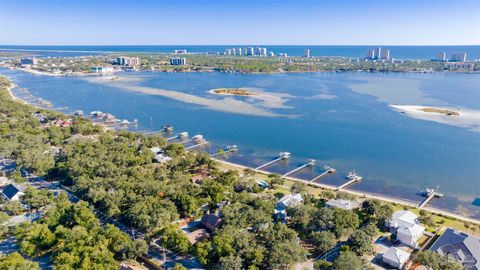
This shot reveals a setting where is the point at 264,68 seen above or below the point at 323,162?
above

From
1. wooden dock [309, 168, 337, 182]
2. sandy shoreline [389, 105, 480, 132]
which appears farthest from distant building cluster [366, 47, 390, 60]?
wooden dock [309, 168, 337, 182]

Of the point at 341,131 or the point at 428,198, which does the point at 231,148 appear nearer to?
the point at 341,131

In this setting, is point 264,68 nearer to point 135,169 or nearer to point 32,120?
point 32,120

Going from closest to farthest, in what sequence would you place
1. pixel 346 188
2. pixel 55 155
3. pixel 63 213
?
pixel 63 213 → pixel 346 188 → pixel 55 155

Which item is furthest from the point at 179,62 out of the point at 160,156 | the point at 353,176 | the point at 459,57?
the point at 459,57

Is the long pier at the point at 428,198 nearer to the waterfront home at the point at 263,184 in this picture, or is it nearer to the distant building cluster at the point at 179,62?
the waterfront home at the point at 263,184

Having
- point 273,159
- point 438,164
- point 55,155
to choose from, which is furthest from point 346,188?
point 55,155

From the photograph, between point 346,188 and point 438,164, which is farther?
point 438,164
